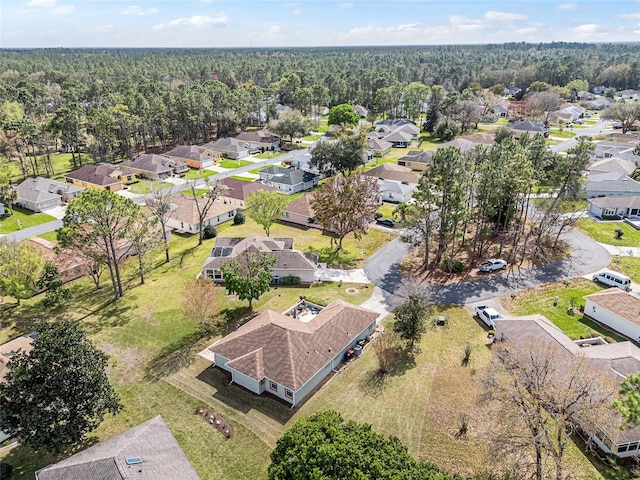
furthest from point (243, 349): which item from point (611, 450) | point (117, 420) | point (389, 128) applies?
point (389, 128)

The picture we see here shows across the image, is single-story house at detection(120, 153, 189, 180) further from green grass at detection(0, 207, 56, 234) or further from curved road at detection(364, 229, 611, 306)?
curved road at detection(364, 229, 611, 306)

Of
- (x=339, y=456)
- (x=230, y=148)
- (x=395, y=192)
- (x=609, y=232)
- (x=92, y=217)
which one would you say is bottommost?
(x=609, y=232)

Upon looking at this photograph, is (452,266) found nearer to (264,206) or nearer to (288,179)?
(264,206)

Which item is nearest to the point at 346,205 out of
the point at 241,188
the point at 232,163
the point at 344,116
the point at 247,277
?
the point at 247,277

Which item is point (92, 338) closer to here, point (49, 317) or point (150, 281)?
point (49, 317)

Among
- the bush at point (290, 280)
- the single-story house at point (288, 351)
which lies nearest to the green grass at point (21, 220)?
the bush at point (290, 280)

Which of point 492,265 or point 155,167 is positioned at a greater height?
point 155,167

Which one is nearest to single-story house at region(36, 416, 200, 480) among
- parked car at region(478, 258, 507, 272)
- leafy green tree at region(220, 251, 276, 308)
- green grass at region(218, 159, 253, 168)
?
leafy green tree at region(220, 251, 276, 308)
